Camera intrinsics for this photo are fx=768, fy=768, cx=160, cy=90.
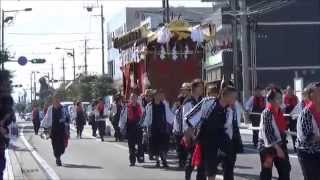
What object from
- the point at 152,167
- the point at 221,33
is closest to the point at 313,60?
the point at 221,33

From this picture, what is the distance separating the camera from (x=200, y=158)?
1018 centimetres

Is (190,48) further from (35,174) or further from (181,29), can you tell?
(35,174)

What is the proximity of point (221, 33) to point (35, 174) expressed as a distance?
55.5 m

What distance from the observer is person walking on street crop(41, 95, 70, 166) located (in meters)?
18.2

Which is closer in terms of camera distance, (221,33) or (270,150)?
(270,150)

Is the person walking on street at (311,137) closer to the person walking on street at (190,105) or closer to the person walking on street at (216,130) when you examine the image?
the person walking on street at (216,130)

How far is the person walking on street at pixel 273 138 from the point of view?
9945mm

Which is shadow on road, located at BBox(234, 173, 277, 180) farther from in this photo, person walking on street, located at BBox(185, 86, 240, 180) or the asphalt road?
person walking on street, located at BBox(185, 86, 240, 180)

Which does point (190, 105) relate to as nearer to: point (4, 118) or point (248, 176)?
point (248, 176)

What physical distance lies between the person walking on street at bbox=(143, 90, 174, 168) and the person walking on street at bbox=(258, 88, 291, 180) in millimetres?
6397

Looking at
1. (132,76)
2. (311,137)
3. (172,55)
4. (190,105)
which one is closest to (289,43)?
(132,76)

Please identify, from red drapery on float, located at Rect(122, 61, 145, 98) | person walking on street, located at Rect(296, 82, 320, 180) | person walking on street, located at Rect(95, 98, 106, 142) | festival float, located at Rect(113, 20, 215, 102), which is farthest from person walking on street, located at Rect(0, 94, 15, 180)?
person walking on street, located at Rect(95, 98, 106, 142)

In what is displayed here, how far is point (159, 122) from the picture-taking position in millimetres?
16641

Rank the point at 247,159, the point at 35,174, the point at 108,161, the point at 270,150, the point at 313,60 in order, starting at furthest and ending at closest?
the point at 313,60 → the point at 108,161 → the point at 247,159 → the point at 35,174 → the point at 270,150
